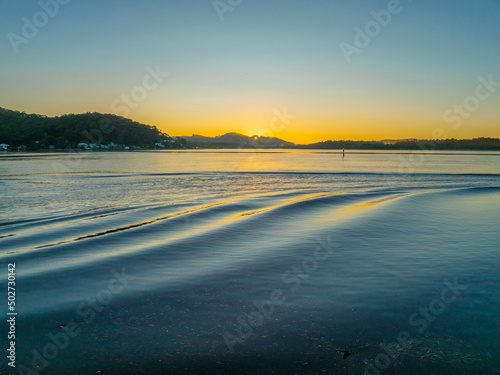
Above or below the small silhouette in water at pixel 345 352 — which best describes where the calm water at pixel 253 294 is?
below

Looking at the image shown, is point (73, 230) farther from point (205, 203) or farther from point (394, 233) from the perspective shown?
point (394, 233)

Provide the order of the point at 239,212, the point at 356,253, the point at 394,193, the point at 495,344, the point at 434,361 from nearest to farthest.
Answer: the point at 434,361, the point at 495,344, the point at 356,253, the point at 239,212, the point at 394,193

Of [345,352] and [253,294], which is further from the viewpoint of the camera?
[253,294]

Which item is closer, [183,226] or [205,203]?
[183,226]

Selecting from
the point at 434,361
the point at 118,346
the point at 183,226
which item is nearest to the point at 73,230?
the point at 183,226

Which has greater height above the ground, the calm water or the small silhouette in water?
the small silhouette in water

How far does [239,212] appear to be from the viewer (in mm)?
16984

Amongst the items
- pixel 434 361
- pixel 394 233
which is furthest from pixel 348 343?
pixel 394 233

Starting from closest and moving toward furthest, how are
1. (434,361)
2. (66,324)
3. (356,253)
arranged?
(434,361) → (66,324) → (356,253)

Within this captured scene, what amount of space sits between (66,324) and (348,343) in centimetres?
445

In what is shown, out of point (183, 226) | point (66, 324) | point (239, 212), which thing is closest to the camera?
point (66, 324)

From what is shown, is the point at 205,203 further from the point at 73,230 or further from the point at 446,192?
the point at 446,192

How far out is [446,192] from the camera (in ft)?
84.3

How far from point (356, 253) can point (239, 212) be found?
26.2ft
